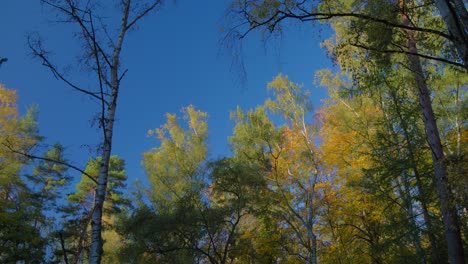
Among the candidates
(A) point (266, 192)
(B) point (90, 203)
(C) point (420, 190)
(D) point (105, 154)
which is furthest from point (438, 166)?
(B) point (90, 203)

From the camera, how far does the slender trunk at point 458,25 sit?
8.56 ft

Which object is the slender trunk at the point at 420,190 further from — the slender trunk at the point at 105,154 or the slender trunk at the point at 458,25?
the slender trunk at the point at 105,154

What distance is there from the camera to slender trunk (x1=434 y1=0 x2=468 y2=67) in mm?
2609

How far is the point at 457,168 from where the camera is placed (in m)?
4.10

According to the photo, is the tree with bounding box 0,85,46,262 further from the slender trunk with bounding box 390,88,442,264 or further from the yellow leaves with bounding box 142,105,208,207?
the slender trunk with bounding box 390,88,442,264

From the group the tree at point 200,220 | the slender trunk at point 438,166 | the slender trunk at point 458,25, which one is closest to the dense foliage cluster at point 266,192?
the tree at point 200,220

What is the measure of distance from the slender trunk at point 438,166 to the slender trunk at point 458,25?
2939mm

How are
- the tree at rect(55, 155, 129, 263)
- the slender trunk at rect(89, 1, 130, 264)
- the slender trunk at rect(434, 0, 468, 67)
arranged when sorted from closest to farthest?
the slender trunk at rect(434, 0, 468, 67) → the slender trunk at rect(89, 1, 130, 264) → the tree at rect(55, 155, 129, 263)

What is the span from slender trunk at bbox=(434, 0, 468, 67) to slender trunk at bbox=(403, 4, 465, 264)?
9.64 ft

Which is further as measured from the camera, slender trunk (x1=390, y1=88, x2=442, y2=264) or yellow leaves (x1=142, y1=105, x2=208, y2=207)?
yellow leaves (x1=142, y1=105, x2=208, y2=207)

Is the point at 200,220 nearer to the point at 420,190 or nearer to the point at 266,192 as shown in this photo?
the point at 266,192

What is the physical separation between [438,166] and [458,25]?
15.3ft

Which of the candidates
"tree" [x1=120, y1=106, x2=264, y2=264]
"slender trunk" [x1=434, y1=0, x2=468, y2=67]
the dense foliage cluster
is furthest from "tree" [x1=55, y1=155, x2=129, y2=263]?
"slender trunk" [x1=434, y1=0, x2=468, y2=67]

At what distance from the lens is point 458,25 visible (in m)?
2.62
